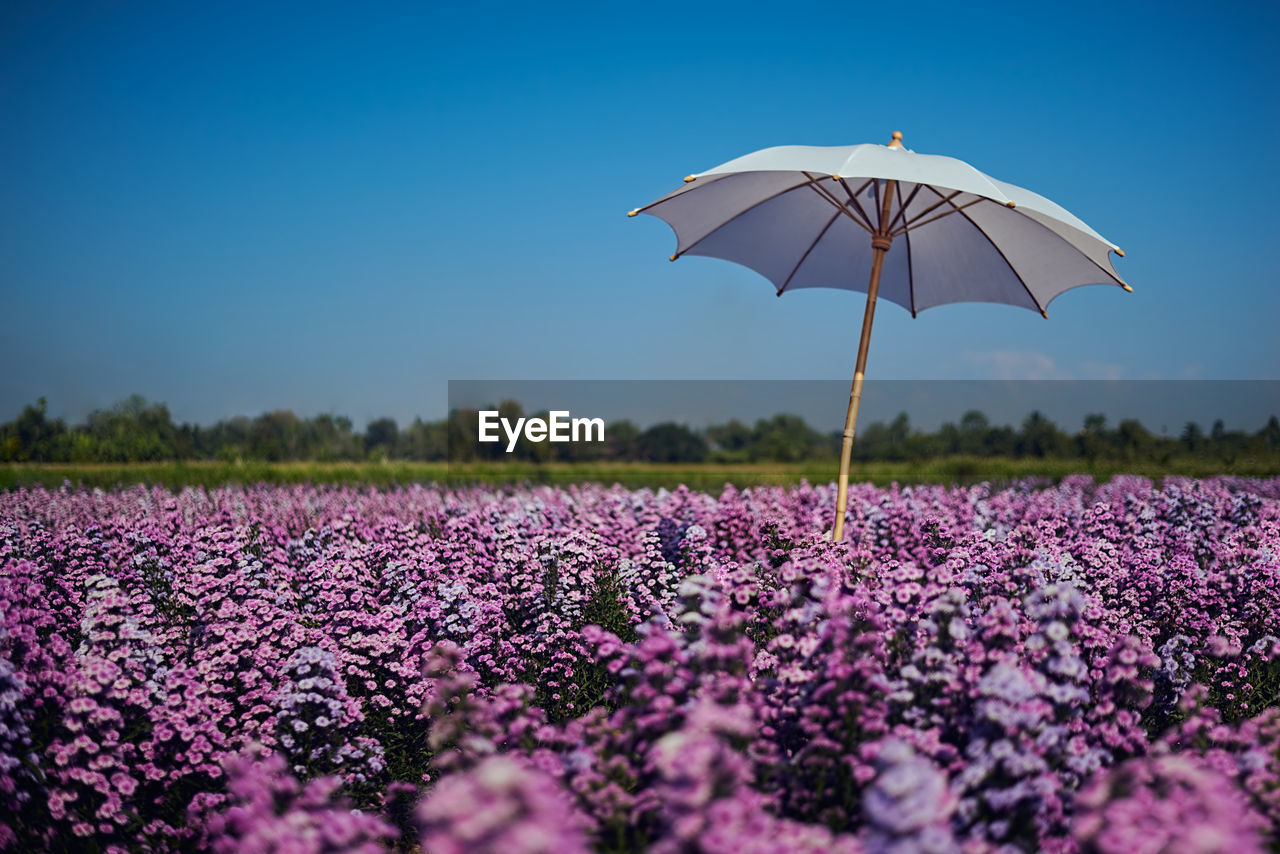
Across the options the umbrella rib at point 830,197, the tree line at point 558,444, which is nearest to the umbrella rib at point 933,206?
the umbrella rib at point 830,197

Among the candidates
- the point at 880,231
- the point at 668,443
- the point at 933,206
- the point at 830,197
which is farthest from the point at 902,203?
the point at 668,443

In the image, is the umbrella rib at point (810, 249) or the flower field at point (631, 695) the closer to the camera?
the flower field at point (631, 695)

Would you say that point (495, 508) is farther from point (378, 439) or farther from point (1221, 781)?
point (378, 439)

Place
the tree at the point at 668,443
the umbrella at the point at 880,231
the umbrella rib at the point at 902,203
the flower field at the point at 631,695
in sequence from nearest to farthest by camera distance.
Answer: the flower field at the point at 631,695
the umbrella at the point at 880,231
the umbrella rib at the point at 902,203
the tree at the point at 668,443

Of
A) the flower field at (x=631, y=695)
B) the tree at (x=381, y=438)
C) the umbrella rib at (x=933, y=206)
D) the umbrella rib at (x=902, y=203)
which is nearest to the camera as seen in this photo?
the flower field at (x=631, y=695)

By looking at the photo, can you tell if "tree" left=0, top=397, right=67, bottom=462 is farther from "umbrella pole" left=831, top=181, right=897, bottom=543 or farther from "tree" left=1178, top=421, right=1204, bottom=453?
"tree" left=1178, top=421, right=1204, bottom=453

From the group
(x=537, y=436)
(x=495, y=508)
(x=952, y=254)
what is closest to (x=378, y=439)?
(x=537, y=436)

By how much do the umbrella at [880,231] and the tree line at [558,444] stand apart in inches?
281

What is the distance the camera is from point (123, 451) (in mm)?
16312

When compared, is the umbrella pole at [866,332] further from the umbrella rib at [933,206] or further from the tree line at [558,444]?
the tree line at [558,444]

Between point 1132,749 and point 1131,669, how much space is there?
402mm

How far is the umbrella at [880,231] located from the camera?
5105 millimetres

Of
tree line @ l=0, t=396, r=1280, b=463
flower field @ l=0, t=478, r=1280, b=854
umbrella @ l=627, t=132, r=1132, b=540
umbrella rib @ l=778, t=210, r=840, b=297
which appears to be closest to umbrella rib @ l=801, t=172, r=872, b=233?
umbrella @ l=627, t=132, r=1132, b=540

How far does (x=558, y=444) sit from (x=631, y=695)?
12995 millimetres
